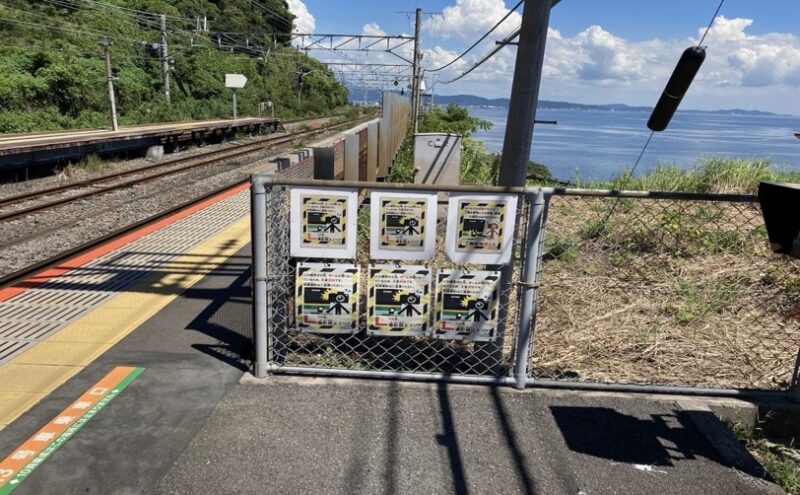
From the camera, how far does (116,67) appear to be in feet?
108

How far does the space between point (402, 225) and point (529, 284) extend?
93cm

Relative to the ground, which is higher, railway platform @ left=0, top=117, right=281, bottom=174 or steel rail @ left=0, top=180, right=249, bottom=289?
railway platform @ left=0, top=117, right=281, bottom=174

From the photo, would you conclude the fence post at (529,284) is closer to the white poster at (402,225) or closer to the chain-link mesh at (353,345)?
the chain-link mesh at (353,345)

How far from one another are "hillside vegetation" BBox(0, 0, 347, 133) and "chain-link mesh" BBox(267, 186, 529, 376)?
75.1ft

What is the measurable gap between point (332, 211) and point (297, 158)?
5.51 ft

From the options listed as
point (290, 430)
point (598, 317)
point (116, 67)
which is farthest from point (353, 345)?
point (116, 67)

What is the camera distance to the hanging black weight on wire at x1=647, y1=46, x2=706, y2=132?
3674mm

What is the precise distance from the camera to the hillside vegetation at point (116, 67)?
2561 centimetres

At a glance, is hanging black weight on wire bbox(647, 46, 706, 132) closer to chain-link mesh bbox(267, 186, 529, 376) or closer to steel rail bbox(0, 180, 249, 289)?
chain-link mesh bbox(267, 186, 529, 376)

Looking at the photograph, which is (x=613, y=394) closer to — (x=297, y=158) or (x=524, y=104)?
(x=524, y=104)

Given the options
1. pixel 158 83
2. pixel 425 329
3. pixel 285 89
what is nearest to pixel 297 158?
pixel 425 329

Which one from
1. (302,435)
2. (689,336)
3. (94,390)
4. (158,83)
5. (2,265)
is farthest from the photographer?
(158,83)

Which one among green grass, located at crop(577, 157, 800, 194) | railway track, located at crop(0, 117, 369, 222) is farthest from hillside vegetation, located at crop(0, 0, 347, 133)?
green grass, located at crop(577, 157, 800, 194)

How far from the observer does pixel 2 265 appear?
7.44m
